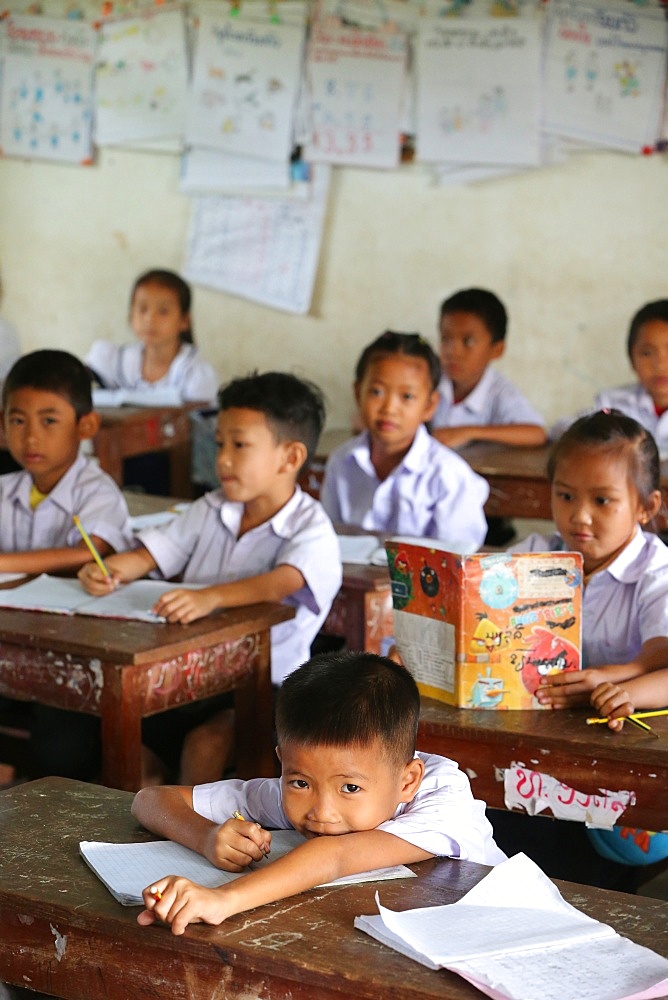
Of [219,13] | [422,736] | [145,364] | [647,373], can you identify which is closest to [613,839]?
[422,736]

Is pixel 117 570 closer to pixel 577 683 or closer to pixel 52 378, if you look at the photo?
pixel 52 378

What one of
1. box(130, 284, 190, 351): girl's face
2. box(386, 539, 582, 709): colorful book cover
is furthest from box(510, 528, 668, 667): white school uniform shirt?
box(130, 284, 190, 351): girl's face

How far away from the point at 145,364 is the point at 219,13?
150cm

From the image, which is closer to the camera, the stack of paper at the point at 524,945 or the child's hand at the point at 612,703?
the stack of paper at the point at 524,945

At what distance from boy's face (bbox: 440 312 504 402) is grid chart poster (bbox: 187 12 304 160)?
4.34ft

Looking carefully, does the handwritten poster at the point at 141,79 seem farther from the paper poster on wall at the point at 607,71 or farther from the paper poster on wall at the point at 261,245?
the paper poster on wall at the point at 607,71

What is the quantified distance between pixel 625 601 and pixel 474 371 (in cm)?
252

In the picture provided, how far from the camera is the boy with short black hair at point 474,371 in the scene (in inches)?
179

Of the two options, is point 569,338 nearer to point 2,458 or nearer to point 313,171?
point 313,171

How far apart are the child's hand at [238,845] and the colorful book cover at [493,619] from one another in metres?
0.56

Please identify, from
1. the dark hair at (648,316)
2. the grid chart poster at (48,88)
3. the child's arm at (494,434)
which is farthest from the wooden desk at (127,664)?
the grid chart poster at (48,88)

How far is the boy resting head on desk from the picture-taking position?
4.61 feet

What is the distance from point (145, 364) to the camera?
539cm

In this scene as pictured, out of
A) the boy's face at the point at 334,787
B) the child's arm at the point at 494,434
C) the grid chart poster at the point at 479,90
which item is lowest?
the boy's face at the point at 334,787
